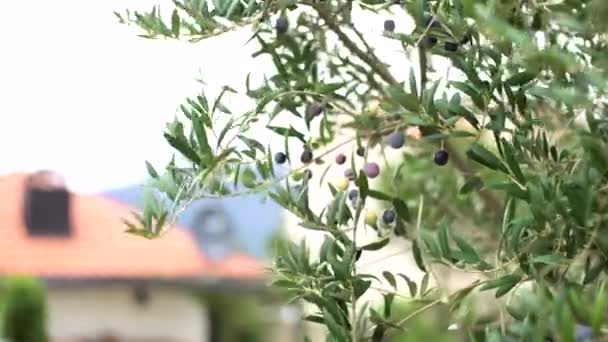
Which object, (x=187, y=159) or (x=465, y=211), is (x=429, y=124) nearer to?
(x=187, y=159)

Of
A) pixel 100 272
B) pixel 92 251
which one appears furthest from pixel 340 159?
pixel 92 251

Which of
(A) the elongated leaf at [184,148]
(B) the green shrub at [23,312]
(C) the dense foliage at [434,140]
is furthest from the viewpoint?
(B) the green shrub at [23,312]

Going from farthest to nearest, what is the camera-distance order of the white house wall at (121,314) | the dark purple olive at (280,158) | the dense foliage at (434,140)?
the white house wall at (121,314)
the dark purple olive at (280,158)
the dense foliage at (434,140)

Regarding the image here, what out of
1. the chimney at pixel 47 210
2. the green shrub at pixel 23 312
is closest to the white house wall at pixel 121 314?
the chimney at pixel 47 210

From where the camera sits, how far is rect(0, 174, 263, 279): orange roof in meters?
4.72

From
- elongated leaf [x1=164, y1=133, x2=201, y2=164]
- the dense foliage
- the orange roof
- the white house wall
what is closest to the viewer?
the dense foliage

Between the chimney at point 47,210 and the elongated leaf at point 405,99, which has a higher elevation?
the elongated leaf at point 405,99

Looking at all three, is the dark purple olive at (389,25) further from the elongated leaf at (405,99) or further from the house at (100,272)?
the house at (100,272)

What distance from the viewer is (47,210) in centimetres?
505

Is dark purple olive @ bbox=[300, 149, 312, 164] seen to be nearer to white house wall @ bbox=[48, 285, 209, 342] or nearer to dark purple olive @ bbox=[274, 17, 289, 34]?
dark purple olive @ bbox=[274, 17, 289, 34]

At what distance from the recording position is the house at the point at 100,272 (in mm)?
4766

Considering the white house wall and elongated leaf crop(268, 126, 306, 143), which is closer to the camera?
elongated leaf crop(268, 126, 306, 143)

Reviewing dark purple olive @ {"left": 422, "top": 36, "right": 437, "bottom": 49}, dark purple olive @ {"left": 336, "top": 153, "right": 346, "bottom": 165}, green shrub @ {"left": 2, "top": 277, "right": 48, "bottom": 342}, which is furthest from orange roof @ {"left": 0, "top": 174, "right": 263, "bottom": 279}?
dark purple olive @ {"left": 422, "top": 36, "right": 437, "bottom": 49}

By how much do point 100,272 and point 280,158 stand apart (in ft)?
14.3
